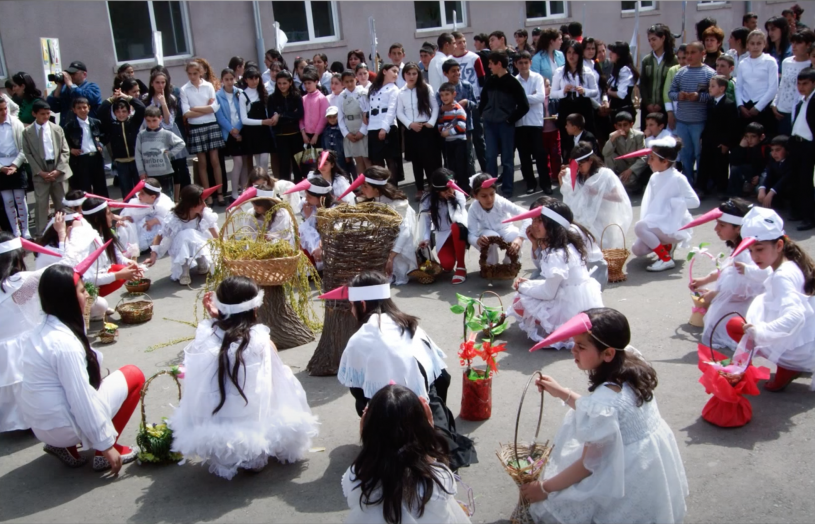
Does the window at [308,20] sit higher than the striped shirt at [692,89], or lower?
higher

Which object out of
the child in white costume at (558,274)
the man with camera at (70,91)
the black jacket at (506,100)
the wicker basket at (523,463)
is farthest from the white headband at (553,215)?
the man with camera at (70,91)

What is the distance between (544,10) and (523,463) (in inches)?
658

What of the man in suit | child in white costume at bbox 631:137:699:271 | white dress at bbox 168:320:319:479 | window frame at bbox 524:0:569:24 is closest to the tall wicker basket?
white dress at bbox 168:320:319:479

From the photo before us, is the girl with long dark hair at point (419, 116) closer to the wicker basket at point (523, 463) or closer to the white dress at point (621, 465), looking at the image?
the wicker basket at point (523, 463)

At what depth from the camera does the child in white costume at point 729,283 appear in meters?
5.91

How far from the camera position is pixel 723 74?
10.6m

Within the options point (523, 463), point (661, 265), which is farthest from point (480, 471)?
point (661, 265)

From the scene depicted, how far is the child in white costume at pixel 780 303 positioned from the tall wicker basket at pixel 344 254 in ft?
8.36

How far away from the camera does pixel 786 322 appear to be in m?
5.09

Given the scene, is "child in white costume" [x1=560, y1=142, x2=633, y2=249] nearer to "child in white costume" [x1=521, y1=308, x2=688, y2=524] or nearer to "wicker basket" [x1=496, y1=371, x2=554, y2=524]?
"wicker basket" [x1=496, y1=371, x2=554, y2=524]

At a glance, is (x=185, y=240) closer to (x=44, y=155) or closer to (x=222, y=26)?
(x=44, y=155)

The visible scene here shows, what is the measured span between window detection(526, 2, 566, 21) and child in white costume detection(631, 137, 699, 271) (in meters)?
11.3

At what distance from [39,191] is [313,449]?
7.32 metres

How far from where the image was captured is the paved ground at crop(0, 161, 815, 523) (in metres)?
4.35
